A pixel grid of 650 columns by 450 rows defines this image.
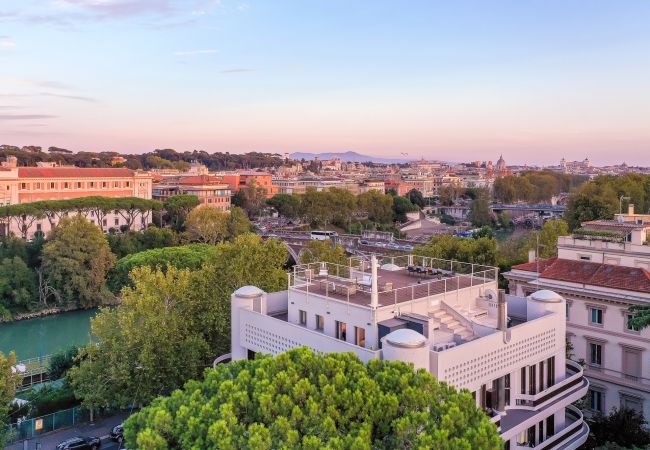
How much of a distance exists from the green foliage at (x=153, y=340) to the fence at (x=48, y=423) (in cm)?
111

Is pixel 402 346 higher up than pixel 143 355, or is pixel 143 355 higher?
pixel 402 346

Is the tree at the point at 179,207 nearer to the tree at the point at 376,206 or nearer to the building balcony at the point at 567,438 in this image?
the tree at the point at 376,206

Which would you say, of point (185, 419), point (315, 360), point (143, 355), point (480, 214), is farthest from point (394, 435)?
point (480, 214)

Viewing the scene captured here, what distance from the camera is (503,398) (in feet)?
44.9

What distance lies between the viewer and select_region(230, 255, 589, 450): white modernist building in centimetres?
1299

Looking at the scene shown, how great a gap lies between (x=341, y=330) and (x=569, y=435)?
6.38 m

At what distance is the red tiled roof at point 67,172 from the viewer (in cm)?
6334

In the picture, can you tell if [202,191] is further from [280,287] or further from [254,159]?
[254,159]

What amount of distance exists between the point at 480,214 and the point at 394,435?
8425 cm

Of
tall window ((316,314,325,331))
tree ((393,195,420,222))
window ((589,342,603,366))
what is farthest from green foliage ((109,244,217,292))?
tree ((393,195,420,222))

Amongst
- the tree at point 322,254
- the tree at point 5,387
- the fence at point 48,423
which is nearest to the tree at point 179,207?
the tree at point 322,254

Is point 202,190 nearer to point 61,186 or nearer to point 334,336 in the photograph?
point 61,186

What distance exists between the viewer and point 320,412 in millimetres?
9719

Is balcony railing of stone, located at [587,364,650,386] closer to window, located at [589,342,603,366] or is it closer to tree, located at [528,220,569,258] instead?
window, located at [589,342,603,366]
